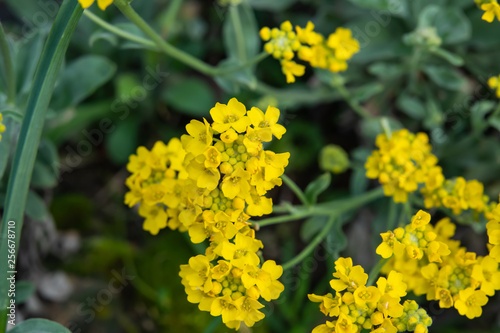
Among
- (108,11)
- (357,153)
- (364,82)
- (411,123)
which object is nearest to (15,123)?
(108,11)

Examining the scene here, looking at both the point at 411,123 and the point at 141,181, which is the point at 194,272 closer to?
the point at 141,181

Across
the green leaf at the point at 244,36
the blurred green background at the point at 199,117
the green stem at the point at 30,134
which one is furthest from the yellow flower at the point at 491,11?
the green stem at the point at 30,134

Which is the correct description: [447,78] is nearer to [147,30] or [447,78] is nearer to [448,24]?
[448,24]

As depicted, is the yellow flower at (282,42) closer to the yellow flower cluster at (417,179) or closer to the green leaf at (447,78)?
the yellow flower cluster at (417,179)

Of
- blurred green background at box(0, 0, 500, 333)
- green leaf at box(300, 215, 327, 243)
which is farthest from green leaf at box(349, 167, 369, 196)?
green leaf at box(300, 215, 327, 243)

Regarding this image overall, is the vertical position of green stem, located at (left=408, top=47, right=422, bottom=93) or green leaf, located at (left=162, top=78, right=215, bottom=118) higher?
green leaf, located at (left=162, top=78, right=215, bottom=118)

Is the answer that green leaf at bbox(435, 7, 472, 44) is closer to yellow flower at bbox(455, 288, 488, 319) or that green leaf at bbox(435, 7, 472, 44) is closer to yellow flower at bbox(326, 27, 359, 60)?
yellow flower at bbox(326, 27, 359, 60)

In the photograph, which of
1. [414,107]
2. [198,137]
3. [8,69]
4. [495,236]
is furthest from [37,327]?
[414,107]
